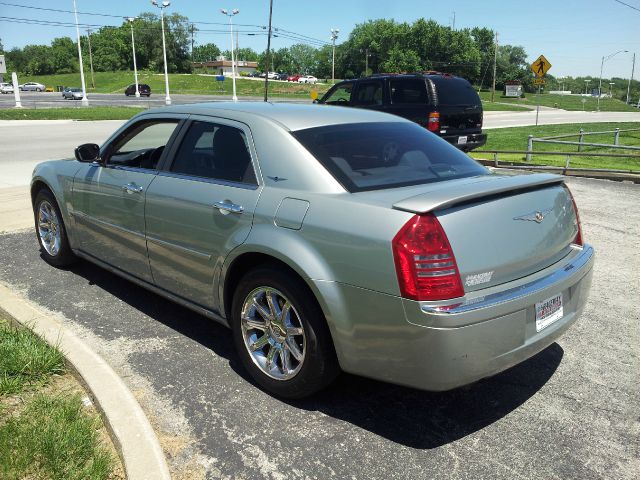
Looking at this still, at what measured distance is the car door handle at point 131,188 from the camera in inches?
165

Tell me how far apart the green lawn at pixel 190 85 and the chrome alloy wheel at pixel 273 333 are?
7523 centimetres

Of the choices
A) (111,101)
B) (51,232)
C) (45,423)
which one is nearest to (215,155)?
(45,423)

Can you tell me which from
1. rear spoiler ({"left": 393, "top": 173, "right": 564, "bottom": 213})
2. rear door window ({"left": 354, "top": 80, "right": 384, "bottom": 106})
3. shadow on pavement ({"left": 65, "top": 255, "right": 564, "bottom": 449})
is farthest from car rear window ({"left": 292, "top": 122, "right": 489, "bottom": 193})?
rear door window ({"left": 354, "top": 80, "right": 384, "bottom": 106})

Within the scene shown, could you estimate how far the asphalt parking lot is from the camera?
277cm

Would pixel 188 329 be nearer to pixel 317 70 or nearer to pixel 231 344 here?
pixel 231 344

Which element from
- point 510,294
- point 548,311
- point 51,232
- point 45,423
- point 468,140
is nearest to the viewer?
point 510,294

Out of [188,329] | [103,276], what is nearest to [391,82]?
[103,276]

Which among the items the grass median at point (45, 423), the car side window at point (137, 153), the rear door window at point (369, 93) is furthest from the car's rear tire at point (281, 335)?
the rear door window at point (369, 93)

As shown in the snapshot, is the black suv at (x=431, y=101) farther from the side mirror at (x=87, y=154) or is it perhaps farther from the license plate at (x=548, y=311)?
the license plate at (x=548, y=311)

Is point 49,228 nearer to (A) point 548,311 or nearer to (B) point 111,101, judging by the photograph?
(A) point 548,311

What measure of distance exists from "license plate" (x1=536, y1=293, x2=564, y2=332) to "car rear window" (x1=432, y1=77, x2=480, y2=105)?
9559 millimetres

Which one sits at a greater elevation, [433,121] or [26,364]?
[433,121]

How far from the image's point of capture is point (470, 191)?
9.49 feet

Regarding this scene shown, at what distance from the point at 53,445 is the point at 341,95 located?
39.7 ft
